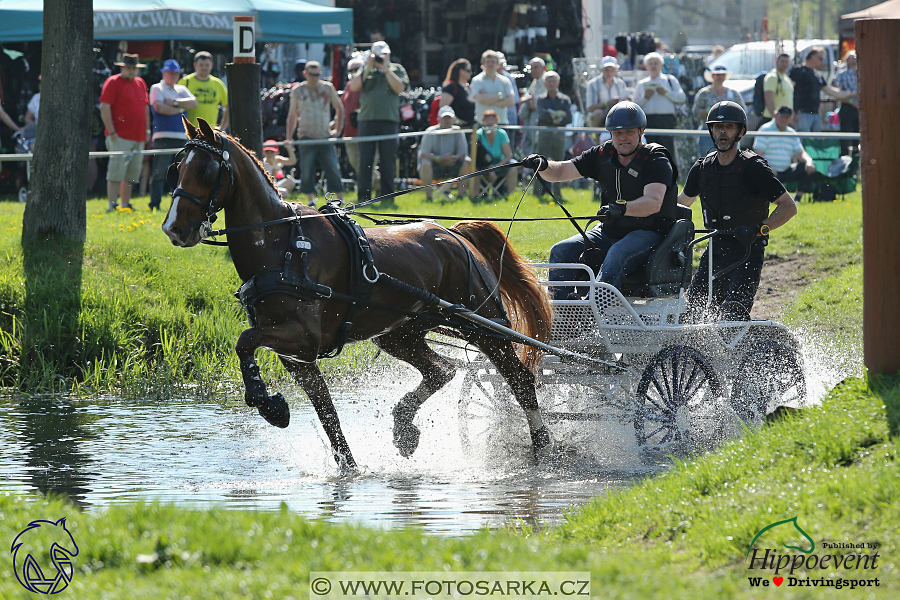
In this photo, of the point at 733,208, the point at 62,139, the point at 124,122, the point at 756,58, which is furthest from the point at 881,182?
the point at 756,58

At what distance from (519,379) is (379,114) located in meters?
8.62

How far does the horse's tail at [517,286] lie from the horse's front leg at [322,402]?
138cm

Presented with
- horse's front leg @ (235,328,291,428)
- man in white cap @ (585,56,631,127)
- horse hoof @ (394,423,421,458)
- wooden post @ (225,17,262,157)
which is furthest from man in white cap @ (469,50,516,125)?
horse's front leg @ (235,328,291,428)

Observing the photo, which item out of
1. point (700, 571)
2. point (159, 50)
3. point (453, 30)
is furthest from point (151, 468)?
point (453, 30)

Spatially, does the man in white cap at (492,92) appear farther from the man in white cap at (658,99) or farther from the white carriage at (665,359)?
the white carriage at (665,359)

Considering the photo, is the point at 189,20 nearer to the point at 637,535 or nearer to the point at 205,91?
the point at 205,91

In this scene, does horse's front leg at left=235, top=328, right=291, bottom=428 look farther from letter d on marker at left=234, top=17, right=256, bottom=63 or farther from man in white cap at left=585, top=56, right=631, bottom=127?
man in white cap at left=585, top=56, right=631, bottom=127

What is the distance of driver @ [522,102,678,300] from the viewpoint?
6797 mm

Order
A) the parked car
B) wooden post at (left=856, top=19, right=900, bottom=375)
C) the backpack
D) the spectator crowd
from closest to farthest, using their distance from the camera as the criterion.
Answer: wooden post at (left=856, top=19, right=900, bottom=375) → the spectator crowd → the backpack → the parked car

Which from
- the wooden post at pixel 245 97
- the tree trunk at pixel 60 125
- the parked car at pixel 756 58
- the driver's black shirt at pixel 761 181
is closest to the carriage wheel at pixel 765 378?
the driver's black shirt at pixel 761 181

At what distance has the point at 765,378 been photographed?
6859 mm

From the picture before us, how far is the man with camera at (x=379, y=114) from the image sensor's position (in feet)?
48.1

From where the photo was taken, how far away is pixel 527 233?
11.4m

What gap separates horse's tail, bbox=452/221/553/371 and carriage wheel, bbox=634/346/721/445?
71cm
